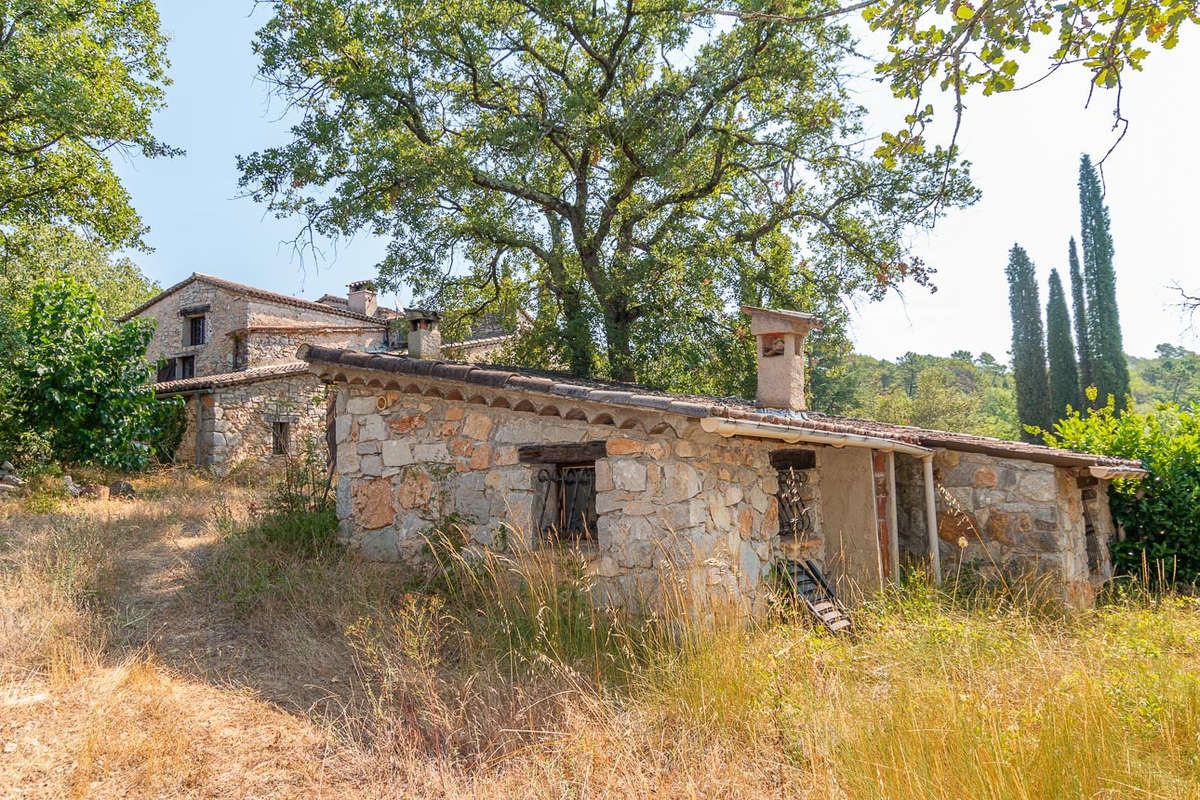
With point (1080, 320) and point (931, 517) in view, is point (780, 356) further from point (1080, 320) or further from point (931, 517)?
point (1080, 320)

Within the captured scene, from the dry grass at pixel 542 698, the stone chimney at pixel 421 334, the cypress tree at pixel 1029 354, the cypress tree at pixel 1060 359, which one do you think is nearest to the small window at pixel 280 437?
the stone chimney at pixel 421 334

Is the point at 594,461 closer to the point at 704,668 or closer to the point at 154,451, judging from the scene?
the point at 704,668

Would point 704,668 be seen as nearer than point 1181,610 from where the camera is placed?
Yes

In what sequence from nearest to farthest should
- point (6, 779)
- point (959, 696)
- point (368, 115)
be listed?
point (959, 696), point (6, 779), point (368, 115)

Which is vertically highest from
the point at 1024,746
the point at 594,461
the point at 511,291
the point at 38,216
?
the point at 38,216

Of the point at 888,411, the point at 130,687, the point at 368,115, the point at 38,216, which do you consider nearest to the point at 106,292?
the point at 38,216

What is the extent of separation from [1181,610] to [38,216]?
1908cm

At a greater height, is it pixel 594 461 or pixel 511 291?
pixel 511 291

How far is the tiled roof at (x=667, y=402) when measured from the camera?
19.1ft

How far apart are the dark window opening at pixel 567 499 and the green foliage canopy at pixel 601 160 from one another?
5.55 m

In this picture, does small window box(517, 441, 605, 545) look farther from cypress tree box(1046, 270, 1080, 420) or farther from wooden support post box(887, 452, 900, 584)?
cypress tree box(1046, 270, 1080, 420)

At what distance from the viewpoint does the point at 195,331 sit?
72.0ft

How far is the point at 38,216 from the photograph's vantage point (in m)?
14.2

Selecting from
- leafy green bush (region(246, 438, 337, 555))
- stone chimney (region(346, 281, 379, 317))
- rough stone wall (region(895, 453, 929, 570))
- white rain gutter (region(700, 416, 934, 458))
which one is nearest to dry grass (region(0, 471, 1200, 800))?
leafy green bush (region(246, 438, 337, 555))
